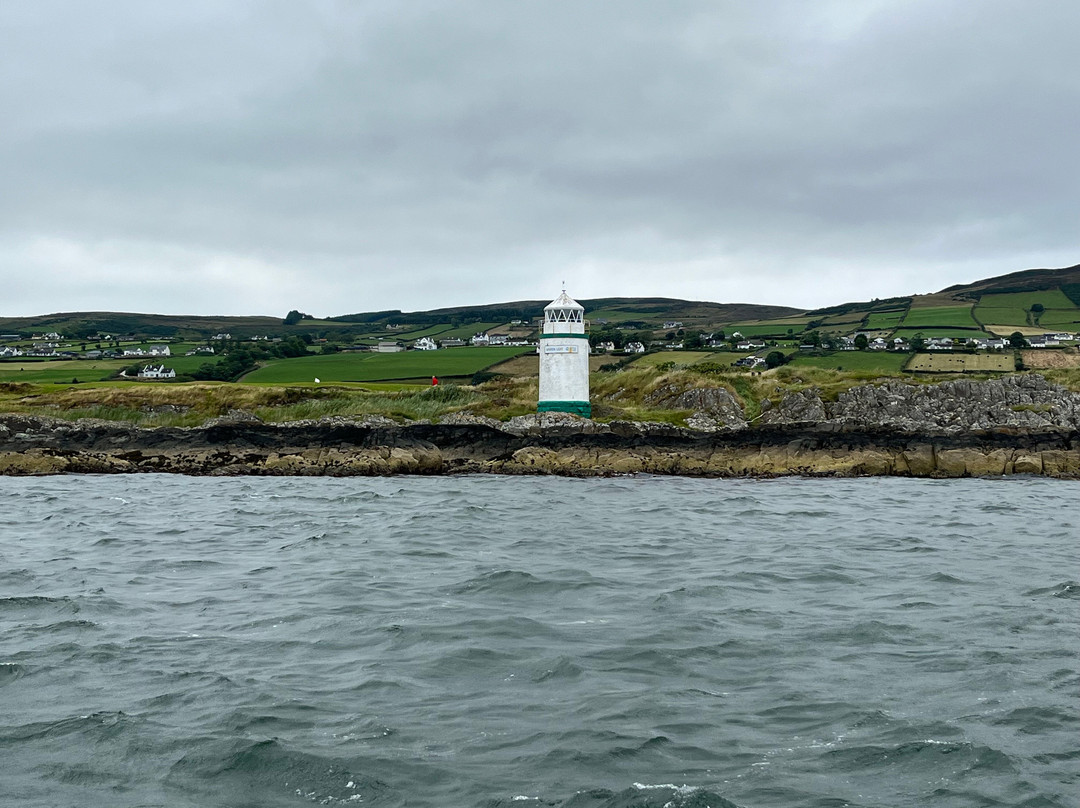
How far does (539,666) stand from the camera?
38.7 ft

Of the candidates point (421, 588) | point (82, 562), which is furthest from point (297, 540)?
point (421, 588)

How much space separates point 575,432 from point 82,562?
24316 mm

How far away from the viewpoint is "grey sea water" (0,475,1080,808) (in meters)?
8.69

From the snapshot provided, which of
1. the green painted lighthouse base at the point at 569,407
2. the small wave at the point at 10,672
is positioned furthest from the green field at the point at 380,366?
the small wave at the point at 10,672

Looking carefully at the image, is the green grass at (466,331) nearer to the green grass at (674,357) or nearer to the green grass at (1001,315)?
the green grass at (674,357)

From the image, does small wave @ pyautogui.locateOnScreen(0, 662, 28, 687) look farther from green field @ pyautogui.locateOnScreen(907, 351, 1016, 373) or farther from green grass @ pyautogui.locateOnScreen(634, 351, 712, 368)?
green grass @ pyautogui.locateOnScreen(634, 351, 712, 368)

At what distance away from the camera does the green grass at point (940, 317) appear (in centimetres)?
9887

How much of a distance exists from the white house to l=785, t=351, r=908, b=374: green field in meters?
47.8

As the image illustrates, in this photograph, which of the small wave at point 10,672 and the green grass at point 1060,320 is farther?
the green grass at point 1060,320

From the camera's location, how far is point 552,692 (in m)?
10.9

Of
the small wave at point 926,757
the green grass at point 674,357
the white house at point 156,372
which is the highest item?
the green grass at point 674,357

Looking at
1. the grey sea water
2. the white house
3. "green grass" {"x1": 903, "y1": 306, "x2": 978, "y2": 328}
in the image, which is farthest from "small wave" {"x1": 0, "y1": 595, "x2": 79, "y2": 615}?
"green grass" {"x1": 903, "y1": 306, "x2": 978, "y2": 328}

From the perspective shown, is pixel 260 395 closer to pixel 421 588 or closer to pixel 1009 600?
pixel 421 588

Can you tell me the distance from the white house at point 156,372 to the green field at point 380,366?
6.80m
